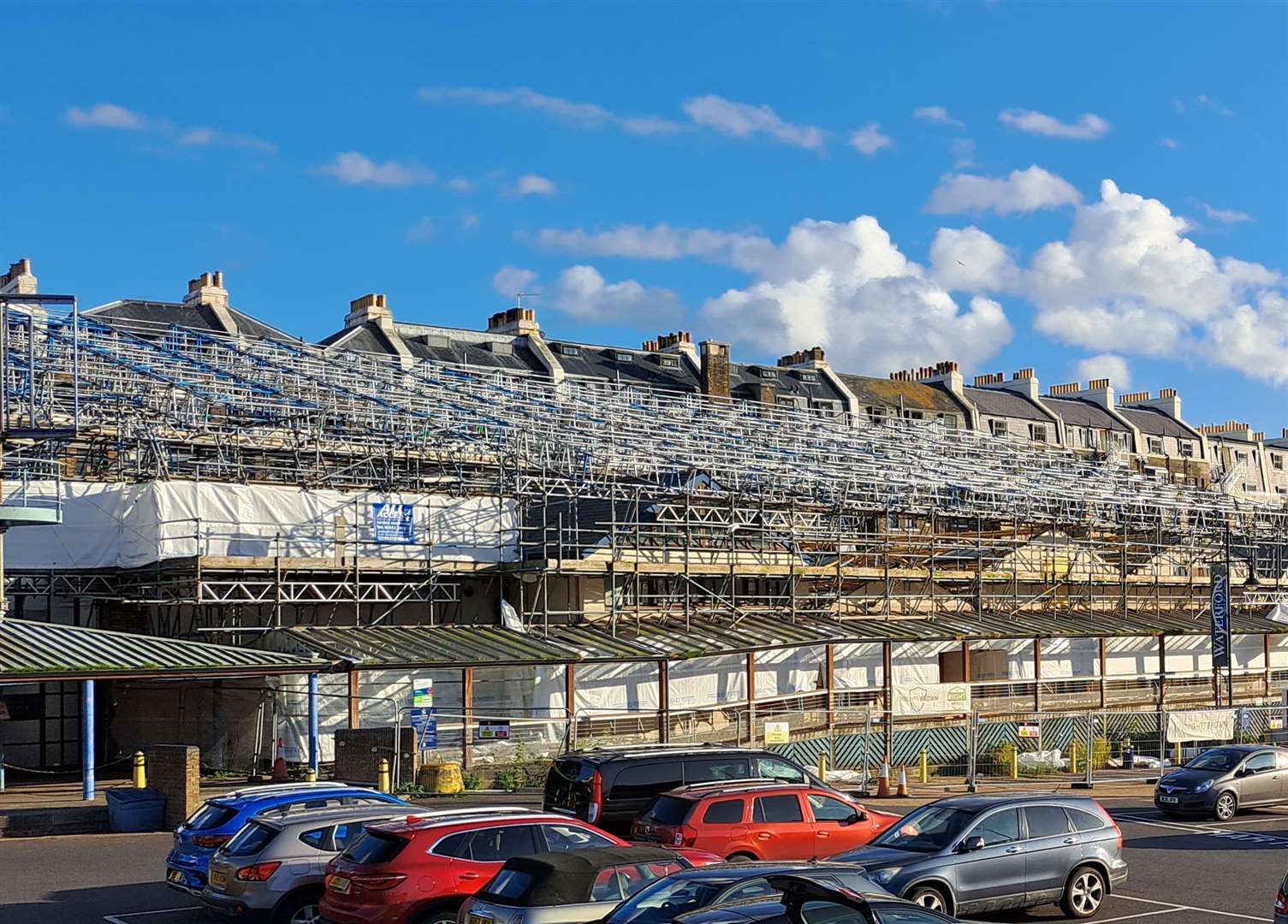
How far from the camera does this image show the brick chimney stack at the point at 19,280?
53312mm

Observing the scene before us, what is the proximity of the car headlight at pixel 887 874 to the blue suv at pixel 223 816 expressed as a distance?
6099mm

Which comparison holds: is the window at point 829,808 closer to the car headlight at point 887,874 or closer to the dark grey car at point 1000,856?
the dark grey car at point 1000,856

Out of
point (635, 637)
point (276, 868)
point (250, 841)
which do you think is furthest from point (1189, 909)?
point (635, 637)

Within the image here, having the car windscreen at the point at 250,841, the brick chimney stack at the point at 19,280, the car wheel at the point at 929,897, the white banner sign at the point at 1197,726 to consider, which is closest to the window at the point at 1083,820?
the car wheel at the point at 929,897

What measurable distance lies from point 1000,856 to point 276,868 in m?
8.09

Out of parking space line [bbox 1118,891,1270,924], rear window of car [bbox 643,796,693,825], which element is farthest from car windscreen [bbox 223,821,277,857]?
parking space line [bbox 1118,891,1270,924]

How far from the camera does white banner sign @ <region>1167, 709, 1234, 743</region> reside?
40312 millimetres

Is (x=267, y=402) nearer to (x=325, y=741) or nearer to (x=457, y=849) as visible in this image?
(x=325, y=741)

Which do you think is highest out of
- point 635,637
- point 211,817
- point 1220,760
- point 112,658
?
point 112,658

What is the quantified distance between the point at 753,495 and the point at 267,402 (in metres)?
15.0

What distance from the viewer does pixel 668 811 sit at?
18.9 metres

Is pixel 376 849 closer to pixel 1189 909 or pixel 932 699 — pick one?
pixel 1189 909

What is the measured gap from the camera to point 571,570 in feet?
130

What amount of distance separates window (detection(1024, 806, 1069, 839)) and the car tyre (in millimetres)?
8213
